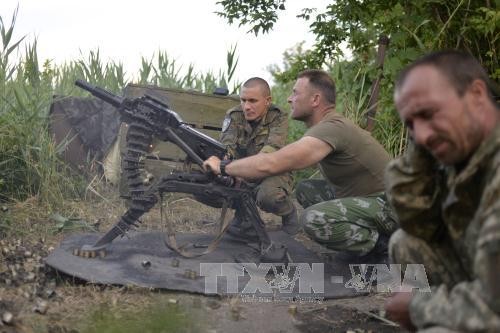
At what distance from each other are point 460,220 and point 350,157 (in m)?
2.64

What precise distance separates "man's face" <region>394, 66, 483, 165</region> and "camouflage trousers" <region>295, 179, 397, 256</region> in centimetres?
268

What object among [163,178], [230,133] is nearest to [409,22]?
[230,133]

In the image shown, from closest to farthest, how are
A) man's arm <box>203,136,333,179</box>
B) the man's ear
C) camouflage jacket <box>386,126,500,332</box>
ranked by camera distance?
1. camouflage jacket <box>386,126,500,332</box>
2. man's arm <box>203,136,333,179</box>
3. the man's ear

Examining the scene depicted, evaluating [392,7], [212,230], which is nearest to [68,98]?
[212,230]

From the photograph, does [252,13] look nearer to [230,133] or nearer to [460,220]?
[230,133]

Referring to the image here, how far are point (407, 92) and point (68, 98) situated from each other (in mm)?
5346

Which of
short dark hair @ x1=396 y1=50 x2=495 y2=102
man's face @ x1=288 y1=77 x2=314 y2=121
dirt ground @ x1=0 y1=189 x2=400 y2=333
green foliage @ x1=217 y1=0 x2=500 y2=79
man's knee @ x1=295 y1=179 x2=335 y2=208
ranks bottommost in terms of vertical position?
dirt ground @ x1=0 y1=189 x2=400 y2=333

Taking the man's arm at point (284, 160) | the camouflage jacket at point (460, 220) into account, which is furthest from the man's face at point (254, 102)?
the camouflage jacket at point (460, 220)

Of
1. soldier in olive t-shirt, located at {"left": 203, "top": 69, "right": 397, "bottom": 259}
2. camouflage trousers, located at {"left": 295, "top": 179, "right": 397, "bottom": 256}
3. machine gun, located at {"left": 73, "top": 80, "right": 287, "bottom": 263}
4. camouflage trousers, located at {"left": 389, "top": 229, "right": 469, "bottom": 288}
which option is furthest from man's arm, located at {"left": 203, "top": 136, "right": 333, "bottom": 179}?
camouflage trousers, located at {"left": 389, "top": 229, "right": 469, "bottom": 288}

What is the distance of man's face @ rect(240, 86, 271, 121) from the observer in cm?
586

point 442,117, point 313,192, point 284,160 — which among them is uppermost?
point 442,117

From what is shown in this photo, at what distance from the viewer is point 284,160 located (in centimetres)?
466

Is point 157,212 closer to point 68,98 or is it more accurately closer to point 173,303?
point 68,98

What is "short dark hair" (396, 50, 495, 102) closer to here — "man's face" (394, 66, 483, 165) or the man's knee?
"man's face" (394, 66, 483, 165)
